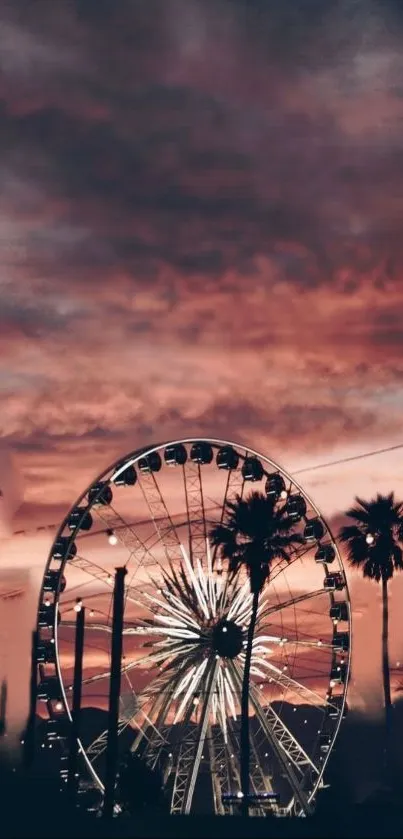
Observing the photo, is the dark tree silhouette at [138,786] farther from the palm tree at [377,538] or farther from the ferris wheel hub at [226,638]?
the palm tree at [377,538]

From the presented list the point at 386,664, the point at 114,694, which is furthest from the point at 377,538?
the point at 114,694

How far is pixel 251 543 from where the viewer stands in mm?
76500

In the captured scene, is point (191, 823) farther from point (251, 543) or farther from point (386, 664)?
point (386, 664)

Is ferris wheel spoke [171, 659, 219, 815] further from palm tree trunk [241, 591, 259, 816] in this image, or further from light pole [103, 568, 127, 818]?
light pole [103, 568, 127, 818]

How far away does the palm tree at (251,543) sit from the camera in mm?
75375

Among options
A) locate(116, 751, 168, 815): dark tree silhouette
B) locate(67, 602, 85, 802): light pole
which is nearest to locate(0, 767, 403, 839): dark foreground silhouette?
locate(67, 602, 85, 802): light pole

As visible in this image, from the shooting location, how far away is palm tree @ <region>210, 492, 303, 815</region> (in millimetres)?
75375

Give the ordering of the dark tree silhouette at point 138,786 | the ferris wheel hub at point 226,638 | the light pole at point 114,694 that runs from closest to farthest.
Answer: the light pole at point 114,694 < the dark tree silhouette at point 138,786 < the ferris wheel hub at point 226,638

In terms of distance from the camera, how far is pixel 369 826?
47156 mm

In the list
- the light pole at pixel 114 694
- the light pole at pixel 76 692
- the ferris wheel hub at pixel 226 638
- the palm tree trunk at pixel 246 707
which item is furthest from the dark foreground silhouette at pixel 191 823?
the palm tree trunk at pixel 246 707

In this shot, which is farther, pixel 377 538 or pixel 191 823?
pixel 377 538

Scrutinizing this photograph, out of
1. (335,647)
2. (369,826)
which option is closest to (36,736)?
(335,647)

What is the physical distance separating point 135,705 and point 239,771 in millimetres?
7302

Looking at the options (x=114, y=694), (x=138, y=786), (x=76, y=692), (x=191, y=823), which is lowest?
(x=191, y=823)
